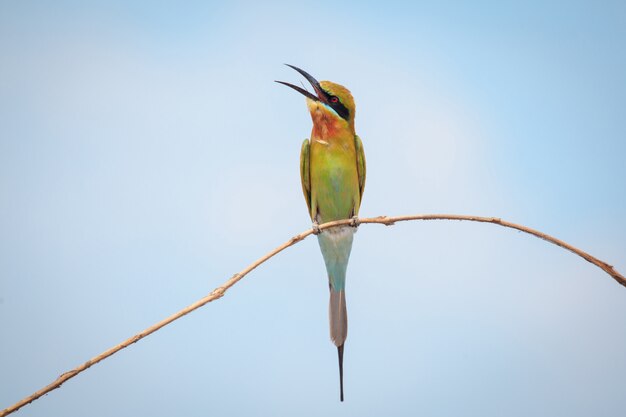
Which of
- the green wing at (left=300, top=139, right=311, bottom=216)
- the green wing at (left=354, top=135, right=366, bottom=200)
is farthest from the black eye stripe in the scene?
the green wing at (left=300, top=139, right=311, bottom=216)

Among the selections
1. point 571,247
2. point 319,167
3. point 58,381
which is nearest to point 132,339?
point 58,381

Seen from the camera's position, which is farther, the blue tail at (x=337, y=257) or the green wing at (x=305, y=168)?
the green wing at (x=305, y=168)

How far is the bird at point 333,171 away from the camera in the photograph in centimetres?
329

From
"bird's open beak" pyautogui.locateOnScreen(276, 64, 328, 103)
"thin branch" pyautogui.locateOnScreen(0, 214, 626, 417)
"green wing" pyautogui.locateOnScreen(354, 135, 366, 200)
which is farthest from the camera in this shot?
"green wing" pyautogui.locateOnScreen(354, 135, 366, 200)

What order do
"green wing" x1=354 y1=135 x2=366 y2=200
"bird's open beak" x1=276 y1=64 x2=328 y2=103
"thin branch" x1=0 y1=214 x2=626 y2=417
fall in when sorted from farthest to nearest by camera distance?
1. "green wing" x1=354 y1=135 x2=366 y2=200
2. "bird's open beak" x1=276 y1=64 x2=328 y2=103
3. "thin branch" x1=0 y1=214 x2=626 y2=417

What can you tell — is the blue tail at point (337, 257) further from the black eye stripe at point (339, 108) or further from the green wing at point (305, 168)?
the black eye stripe at point (339, 108)

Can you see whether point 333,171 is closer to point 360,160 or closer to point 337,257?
point 360,160

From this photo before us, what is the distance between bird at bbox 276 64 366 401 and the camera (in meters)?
3.29

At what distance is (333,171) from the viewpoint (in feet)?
11.3

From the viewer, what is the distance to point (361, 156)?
357 centimetres

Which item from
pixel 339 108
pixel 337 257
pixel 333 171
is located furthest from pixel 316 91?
pixel 337 257

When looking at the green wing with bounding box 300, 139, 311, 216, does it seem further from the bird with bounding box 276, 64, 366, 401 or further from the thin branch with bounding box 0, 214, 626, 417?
the thin branch with bounding box 0, 214, 626, 417

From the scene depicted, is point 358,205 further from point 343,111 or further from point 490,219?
point 490,219

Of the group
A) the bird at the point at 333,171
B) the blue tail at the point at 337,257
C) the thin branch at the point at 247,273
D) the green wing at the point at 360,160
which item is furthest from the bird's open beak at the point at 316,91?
the thin branch at the point at 247,273
